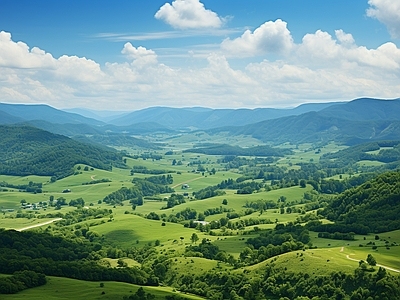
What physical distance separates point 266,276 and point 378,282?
25851 millimetres

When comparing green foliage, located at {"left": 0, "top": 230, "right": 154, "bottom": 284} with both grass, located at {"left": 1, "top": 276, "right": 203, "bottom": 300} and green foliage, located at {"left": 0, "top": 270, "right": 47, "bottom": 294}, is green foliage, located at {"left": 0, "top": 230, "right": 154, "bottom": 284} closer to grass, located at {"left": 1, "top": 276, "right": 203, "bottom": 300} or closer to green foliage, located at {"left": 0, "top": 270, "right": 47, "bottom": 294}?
grass, located at {"left": 1, "top": 276, "right": 203, "bottom": 300}

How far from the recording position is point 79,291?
354ft

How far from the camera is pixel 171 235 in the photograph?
19312cm

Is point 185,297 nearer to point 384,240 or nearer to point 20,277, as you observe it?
point 20,277

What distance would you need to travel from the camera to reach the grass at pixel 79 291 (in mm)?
102750

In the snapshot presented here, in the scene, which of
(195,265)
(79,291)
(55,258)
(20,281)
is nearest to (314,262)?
(195,265)

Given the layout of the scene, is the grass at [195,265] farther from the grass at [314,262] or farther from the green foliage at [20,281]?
the green foliage at [20,281]

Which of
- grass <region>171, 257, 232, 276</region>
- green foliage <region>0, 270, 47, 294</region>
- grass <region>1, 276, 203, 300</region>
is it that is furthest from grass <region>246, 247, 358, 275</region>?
green foliage <region>0, 270, 47, 294</region>

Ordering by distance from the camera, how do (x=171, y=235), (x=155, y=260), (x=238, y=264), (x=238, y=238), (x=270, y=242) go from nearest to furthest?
(x=238, y=264) → (x=155, y=260) → (x=270, y=242) → (x=238, y=238) → (x=171, y=235)

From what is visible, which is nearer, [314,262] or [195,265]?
[314,262]

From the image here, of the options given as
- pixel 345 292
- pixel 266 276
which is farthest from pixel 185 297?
pixel 345 292

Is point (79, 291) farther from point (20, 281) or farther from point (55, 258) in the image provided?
point (55, 258)

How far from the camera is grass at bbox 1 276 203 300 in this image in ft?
337

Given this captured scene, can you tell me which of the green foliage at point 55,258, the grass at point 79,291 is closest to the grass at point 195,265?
the green foliage at point 55,258
